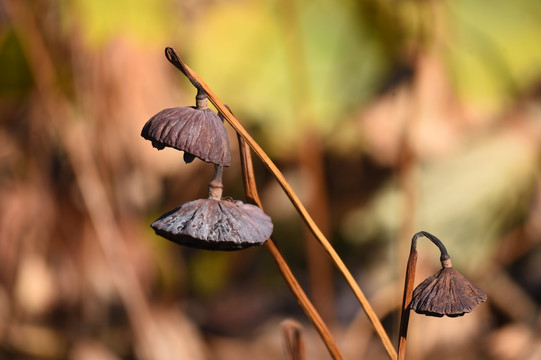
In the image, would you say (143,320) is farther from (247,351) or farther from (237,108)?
(237,108)

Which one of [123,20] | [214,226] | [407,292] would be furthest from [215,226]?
[123,20]

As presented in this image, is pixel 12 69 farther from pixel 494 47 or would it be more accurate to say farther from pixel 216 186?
pixel 216 186

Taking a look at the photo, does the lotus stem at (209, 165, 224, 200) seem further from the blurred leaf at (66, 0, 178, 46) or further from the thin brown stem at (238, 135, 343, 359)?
the blurred leaf at (66, 0, 178, 46)

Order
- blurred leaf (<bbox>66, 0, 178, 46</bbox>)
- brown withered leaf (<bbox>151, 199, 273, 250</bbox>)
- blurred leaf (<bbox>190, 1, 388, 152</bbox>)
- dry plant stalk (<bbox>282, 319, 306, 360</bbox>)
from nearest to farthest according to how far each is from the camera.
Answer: brown withered leaf (<bbox>151, 199, 273, 250</bbox>), dry plant stalk (<bbox>282, 319, 306, 360</bbox>), blurred leaf (<bbox>66, 0, 178, 46</bbox>), blurred leaf (<bbox>190, 1, 388, 152</bbox>)

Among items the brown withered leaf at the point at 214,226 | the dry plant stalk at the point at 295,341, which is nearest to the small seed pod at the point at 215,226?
the brown withered leaf at the point at 214,226

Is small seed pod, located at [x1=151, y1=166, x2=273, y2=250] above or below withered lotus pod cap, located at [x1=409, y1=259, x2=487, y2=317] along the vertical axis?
above

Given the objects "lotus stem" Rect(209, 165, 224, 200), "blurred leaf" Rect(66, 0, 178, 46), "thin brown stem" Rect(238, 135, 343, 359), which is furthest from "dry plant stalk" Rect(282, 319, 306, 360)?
"blurred leaf" Rect(66, 0, 178, 46)

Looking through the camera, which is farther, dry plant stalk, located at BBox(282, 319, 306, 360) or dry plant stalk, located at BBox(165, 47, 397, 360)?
dry plant stalk, located at BBox(282, 319, 306, 360)
